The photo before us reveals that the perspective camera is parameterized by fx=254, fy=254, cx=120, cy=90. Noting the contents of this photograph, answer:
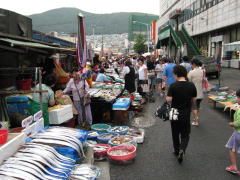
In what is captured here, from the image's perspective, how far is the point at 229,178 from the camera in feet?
15.3

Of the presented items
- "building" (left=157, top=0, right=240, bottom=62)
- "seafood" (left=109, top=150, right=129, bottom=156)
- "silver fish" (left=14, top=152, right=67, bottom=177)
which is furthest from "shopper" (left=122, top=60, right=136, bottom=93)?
"building" (left=157, top=0, right=240, bottom=62)

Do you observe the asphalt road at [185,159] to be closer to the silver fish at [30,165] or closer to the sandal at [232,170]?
the sandal at [232,170]

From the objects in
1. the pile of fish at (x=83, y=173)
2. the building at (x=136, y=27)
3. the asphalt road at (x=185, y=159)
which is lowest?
the asphalt road at (x=185, y=159)

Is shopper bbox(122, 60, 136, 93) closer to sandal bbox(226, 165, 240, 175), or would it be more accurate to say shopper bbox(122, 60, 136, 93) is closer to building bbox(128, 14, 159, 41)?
sandal bbox(226, 165, 240, 175)

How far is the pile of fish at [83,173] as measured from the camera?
375 centimetres

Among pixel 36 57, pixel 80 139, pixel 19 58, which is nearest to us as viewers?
pixel 80 139

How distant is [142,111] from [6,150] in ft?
24.3

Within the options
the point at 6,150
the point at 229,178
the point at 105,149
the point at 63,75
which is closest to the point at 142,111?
the point at 63,75

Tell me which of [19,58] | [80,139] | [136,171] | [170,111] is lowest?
[136,171]

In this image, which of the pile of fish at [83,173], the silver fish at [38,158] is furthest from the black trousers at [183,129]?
the silver fish at [38,158]

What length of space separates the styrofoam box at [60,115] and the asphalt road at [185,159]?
1.75 m

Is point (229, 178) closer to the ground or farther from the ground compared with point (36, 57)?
closer to the ground

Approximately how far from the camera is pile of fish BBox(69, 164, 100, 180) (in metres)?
3.75

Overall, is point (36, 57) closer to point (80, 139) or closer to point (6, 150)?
point (80, 139)
